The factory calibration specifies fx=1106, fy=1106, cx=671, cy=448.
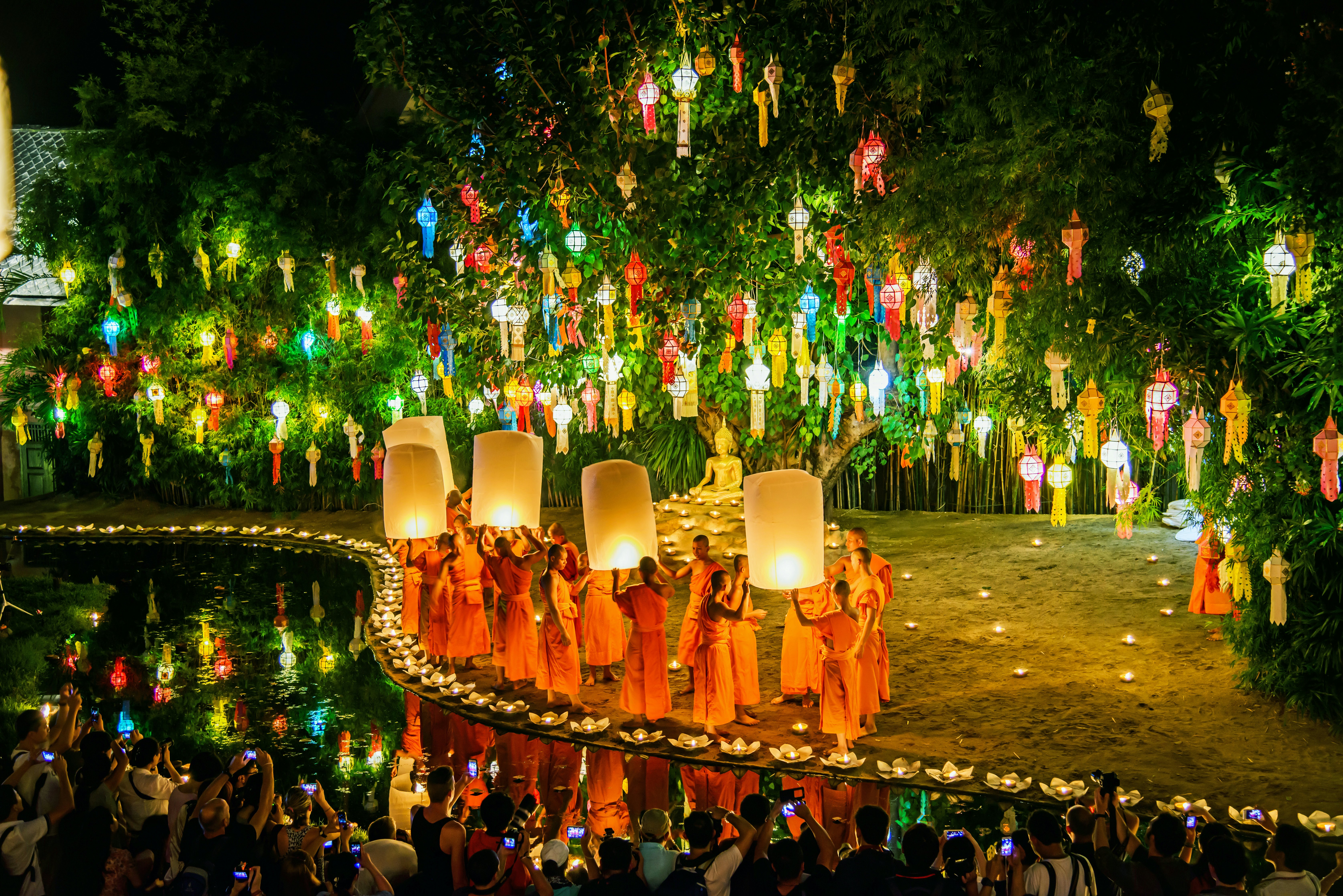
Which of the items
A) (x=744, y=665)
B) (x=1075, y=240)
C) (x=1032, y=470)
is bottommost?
(x=744, y=665)

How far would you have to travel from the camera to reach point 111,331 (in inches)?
715

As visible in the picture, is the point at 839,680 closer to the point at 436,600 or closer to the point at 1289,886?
the point at 1289,886

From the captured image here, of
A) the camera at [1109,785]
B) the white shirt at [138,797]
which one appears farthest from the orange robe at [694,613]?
the white shirt at [138,797]

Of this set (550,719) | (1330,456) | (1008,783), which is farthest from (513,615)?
(1330,456)

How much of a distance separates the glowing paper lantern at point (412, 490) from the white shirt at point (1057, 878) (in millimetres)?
5913

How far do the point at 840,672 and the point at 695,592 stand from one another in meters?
1.29

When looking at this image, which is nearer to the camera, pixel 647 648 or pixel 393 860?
pixel 393 860

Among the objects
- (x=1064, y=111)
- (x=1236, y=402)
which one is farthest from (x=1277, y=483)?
(x=1064, y=111)

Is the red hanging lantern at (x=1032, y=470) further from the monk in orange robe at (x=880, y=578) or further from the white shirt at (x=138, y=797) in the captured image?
the white shirt at (x=138, y=797)

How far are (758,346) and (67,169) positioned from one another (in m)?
14.7

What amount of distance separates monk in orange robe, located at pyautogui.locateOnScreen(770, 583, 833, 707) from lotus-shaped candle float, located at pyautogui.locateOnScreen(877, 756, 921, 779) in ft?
4.19

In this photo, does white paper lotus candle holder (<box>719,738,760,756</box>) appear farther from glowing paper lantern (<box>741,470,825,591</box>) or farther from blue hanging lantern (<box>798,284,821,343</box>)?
blue hanging lantern (<box>798,284,821,343</box>)

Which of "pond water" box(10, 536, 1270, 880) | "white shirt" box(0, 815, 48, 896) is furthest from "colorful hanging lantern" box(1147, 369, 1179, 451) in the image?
"white shirt" box(0, 815, 48, 896)

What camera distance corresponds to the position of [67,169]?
61.7 feet
